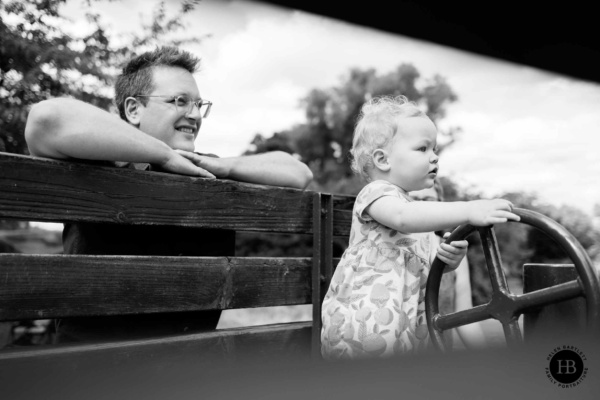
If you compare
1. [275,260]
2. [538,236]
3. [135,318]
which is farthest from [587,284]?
[538,236]

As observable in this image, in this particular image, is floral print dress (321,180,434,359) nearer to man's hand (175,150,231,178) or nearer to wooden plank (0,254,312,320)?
wooden plank (0,254,312,320)

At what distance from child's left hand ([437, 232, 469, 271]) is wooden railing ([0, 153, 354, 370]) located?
56 centimetres

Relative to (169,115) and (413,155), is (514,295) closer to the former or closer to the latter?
(413,155)

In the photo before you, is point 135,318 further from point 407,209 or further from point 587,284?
point 587,284

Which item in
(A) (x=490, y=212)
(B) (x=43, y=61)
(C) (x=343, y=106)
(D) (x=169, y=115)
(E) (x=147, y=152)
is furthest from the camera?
(C) (x=343, y=106)

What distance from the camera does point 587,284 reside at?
1096mm

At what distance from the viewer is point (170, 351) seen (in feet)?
4.87

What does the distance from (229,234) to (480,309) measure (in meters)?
0.95

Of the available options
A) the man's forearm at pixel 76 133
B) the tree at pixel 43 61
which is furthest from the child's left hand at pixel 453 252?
the tree at pixel 43 61

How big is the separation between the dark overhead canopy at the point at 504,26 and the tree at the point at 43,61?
1435 mm

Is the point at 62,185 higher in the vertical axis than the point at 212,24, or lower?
lower

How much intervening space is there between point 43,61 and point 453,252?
331 cm

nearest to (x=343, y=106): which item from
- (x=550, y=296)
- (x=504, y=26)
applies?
(x=504, y=26)

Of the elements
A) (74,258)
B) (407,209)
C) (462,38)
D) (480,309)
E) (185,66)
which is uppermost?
(462,38)
